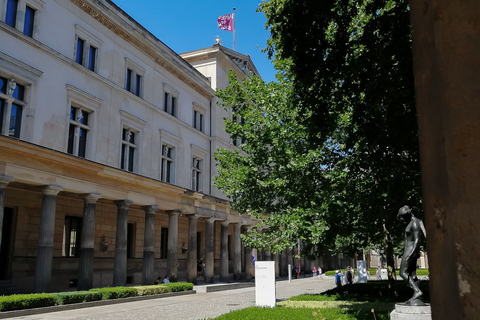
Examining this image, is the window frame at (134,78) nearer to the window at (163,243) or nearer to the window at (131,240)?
the window at (131,240)

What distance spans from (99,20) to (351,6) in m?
19.2

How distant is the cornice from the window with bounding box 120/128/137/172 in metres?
6.29

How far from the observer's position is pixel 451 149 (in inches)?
73.6

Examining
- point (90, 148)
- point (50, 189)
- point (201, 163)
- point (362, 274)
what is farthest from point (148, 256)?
point (362, 274)

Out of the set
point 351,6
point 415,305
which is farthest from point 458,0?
point 351,6

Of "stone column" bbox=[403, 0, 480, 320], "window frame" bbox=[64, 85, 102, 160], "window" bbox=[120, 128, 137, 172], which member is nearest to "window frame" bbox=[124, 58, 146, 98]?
"window" bbox=[120, 128, 137, 172]

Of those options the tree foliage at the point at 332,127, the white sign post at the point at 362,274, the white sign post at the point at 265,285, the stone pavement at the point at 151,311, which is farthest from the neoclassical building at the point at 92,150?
the white sign post at the point at 362,274

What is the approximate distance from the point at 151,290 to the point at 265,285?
8.64 metres

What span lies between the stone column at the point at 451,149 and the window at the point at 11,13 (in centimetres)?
2296

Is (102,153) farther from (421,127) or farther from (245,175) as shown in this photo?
(421,127)

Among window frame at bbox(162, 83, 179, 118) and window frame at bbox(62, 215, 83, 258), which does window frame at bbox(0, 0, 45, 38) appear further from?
window frame at bbox(162, 83, 179, 118)

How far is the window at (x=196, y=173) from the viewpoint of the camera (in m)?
37.4

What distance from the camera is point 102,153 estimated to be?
26016 millimetres

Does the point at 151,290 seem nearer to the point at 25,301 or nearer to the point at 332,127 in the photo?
the point at 25,301
